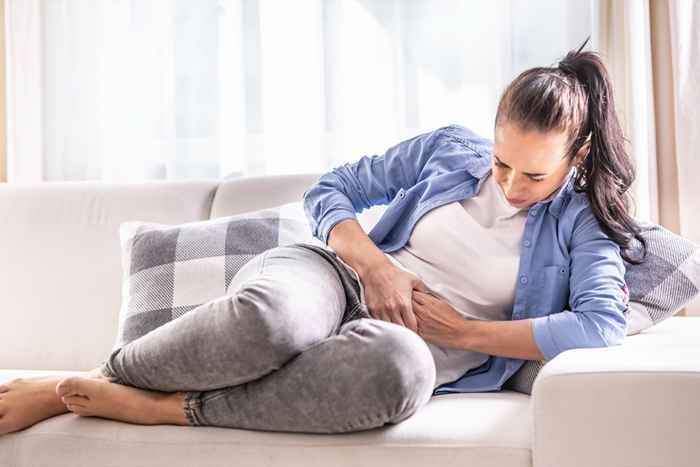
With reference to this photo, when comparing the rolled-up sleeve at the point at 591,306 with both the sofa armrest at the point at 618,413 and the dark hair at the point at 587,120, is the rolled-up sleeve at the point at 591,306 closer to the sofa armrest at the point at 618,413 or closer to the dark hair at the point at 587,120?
the dark hair at the point at 587,120

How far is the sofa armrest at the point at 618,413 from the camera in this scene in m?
1.18

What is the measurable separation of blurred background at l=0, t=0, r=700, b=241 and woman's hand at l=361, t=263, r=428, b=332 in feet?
3.23

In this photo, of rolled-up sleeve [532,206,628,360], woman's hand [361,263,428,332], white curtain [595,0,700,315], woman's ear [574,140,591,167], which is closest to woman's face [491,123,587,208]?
woman's ear [574,140,591,167]

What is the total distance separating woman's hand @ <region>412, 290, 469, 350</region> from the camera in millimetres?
1566

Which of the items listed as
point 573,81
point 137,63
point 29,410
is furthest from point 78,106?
point 573,81

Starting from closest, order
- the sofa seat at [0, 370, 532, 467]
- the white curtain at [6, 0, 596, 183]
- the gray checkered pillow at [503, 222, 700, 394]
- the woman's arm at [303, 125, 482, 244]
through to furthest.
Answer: the sofa seat at [0, 370, 532, 467]
the gray checkered pillow at [503, 222, 700, 394]
the woman's arm at [303, 125, 482, 244]
the white curtain at [6, 0, 596, 183]

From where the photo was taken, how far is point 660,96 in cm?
240

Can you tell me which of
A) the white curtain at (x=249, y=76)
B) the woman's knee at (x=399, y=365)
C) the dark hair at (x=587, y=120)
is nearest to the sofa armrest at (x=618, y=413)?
the woman's knee at (x=399, y=365)

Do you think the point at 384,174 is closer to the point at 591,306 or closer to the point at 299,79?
the point at 591,306

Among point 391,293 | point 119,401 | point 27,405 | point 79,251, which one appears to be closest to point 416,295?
point 391,293

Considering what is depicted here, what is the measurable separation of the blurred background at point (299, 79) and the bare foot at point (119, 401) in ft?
4.36

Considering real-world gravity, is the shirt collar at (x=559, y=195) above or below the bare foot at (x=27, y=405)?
above

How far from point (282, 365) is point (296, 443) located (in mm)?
117

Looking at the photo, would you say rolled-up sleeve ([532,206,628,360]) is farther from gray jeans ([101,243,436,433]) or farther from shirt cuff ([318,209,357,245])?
shirt cuff ([318,209,357,245])
